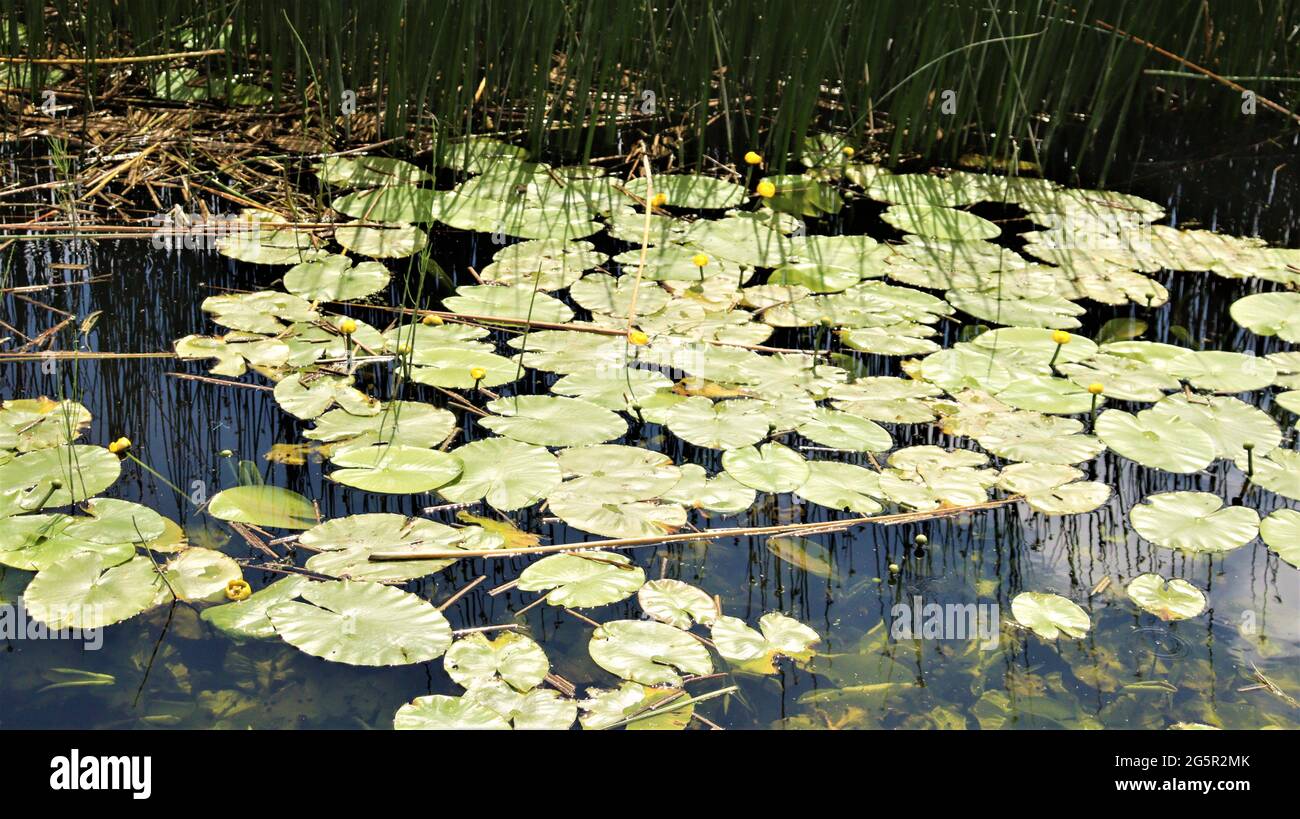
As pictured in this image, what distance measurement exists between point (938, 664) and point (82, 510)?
1356 millimetres

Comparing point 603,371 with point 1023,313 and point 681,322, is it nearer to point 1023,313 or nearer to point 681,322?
point 681,322

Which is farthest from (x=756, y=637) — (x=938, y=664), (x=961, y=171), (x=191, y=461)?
(x=961, y=171)

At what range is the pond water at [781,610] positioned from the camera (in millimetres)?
1492

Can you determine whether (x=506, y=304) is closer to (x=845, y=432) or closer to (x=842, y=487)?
(x=845, y=432)

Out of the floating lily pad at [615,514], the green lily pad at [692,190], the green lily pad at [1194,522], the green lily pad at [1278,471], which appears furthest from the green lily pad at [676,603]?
the green lily pad at [692,190]

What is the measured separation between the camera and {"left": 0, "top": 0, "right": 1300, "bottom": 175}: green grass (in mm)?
3422

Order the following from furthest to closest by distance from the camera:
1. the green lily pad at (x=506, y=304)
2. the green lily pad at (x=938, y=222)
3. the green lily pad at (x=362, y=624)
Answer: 1. the green lily pad at (x=938, y=222)
2. the green lily pad at (x=506, y=304)
3. the green lily pad at (x=362, y=624)

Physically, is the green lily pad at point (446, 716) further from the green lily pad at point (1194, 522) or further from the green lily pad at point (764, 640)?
the green lily pad at point (1194, 522)

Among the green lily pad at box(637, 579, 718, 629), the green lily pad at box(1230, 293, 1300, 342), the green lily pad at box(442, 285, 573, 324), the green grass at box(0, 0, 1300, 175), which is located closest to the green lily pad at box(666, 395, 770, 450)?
the green lily pad at box(637, 579, 718, 629)

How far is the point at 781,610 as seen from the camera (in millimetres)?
1698

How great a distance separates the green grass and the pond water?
1.36 m

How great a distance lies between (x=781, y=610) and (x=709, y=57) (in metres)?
2.30

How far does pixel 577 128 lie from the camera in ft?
11.6

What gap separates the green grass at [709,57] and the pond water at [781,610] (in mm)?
1358
